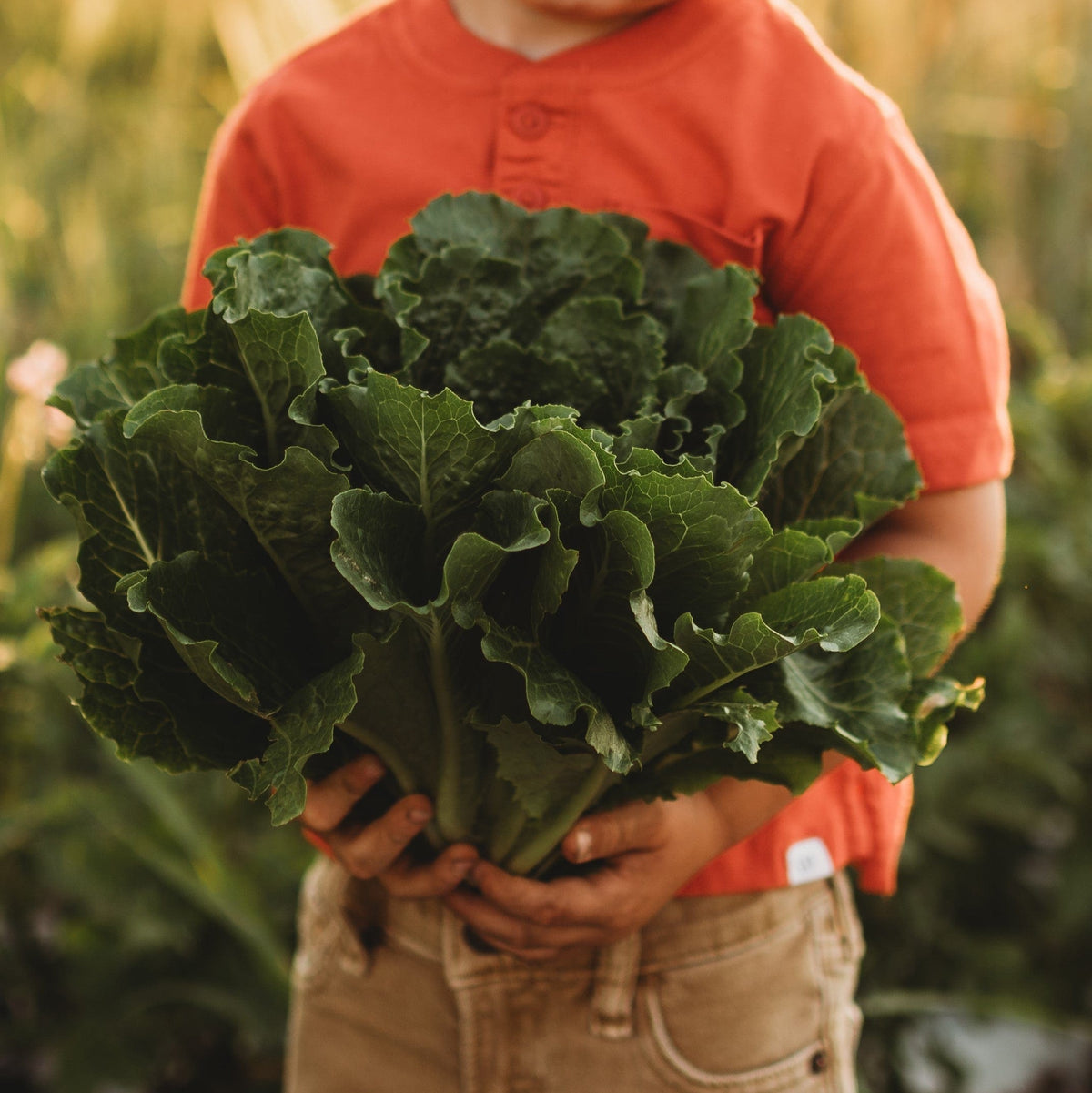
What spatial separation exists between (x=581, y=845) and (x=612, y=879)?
3.0 inches

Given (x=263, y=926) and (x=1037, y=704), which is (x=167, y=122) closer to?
(x=263, y=926)

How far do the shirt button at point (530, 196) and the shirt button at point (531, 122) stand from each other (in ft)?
0.15

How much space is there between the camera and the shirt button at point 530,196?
1.10 meters

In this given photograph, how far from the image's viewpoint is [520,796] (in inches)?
35.4

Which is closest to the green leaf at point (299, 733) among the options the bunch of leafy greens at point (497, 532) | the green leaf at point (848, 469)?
the bunch of leafy greens at point (497, 532)

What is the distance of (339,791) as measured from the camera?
962mm

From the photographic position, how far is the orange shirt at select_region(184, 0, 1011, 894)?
3.45 ft

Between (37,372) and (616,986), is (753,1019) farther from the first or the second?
(37,372)

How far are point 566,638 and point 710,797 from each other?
289 millimetres

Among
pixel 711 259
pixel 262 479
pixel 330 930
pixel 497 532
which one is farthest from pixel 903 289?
pixel 330 930

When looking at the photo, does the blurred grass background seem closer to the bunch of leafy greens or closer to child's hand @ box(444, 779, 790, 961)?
the bunch of leafy greens

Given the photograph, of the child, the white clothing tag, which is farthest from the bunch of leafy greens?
the white clothing tag

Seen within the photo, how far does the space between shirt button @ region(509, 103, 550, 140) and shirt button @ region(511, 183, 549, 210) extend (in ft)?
0.15

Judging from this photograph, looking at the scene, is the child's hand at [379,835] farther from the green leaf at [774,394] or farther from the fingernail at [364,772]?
the green leaf at [774,394]
